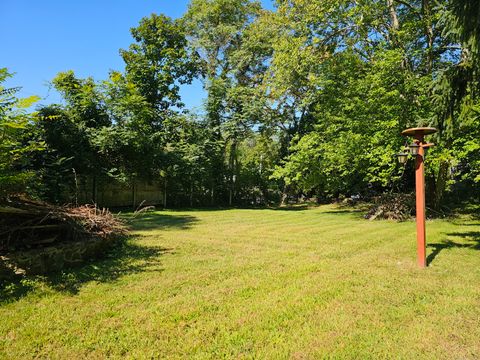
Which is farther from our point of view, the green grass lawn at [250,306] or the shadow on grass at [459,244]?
the shadow on grass at [459,244]

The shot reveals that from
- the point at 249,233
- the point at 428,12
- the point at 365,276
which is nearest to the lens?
the point at 365,276

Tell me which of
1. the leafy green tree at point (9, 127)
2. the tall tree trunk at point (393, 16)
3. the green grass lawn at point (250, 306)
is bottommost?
the green grass lawn at point (250, 306)

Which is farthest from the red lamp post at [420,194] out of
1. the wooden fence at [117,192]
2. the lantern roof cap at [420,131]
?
the wooden fence at [117,192]

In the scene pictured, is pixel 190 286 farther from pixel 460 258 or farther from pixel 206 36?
pixel 206 36

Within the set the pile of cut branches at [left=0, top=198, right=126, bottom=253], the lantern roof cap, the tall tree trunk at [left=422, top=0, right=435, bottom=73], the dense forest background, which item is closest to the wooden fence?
the dense forest background

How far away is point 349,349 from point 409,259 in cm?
455

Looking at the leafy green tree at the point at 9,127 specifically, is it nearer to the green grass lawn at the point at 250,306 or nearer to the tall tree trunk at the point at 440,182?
the green grass lawn at the point at 250,306

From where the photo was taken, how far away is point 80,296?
4777 mm

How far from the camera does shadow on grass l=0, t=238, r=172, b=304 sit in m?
4.96

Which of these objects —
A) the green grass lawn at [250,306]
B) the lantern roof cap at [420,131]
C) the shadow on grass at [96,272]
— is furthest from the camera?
the lantern roof cap at [420,131]

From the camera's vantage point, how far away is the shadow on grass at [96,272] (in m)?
4.96

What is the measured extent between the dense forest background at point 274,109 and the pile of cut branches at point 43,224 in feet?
1.37

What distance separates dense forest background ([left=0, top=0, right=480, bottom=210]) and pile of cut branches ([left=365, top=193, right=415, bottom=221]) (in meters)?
1.05

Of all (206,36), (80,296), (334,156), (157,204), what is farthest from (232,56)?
(80,296)
